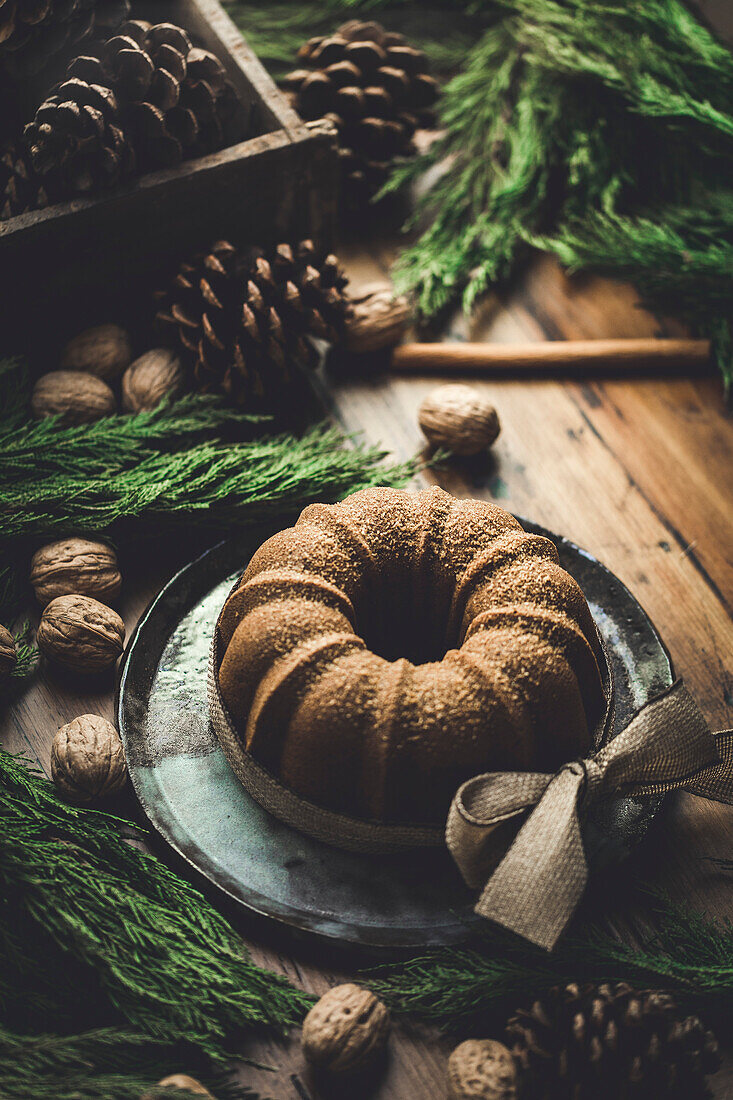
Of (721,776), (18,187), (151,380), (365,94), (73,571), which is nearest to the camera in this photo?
(721,776)

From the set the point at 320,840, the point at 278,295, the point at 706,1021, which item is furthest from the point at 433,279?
the point at 706,1021

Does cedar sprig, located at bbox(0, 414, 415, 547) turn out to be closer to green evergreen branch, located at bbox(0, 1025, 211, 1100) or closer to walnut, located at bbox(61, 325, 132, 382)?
walnut, located at bbox(61, 325, 132, 382)

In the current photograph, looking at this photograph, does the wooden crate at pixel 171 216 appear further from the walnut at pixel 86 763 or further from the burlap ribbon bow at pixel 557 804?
the burlap ribbon bow at pixel 557 804

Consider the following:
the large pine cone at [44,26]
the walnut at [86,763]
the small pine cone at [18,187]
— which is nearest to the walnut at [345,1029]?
the walnut at [86,763]

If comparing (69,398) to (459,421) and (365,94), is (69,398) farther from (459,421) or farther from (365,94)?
(365,94)

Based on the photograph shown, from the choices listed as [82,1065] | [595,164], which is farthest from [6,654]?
[595,164]

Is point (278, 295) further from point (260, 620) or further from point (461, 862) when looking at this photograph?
point (461, 862)
